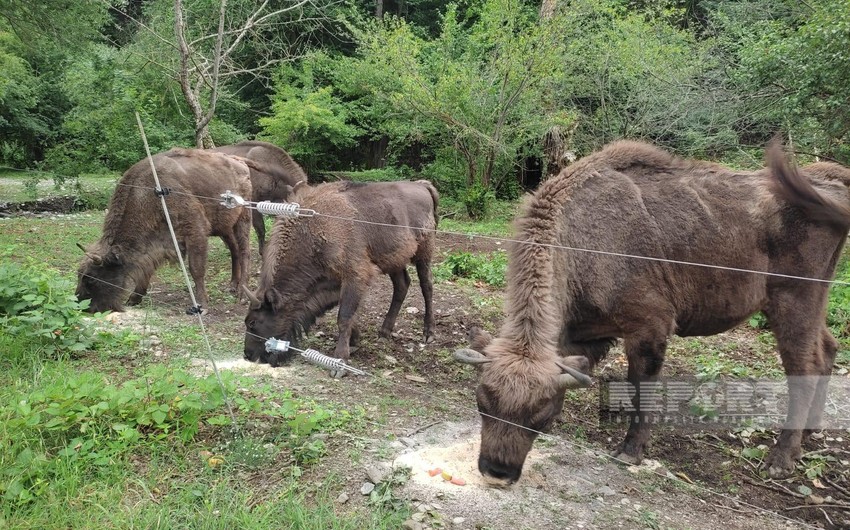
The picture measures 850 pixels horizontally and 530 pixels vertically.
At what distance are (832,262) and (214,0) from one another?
17544mm

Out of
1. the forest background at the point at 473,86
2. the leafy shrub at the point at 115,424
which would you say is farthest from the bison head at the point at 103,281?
the forest background at the point at 473,86

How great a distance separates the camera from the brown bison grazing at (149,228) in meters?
7.59

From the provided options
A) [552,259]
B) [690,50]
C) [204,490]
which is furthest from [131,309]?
[690,50]

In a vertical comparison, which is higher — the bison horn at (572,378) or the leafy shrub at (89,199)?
the bison horn at (572,378)

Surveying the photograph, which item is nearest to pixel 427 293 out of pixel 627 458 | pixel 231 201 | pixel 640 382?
pixel 231 201

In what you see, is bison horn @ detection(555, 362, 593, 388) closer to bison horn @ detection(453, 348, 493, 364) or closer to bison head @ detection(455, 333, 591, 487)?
bison head @ detection(455, 333, 591, 487)

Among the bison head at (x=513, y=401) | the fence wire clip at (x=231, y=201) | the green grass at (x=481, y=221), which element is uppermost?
the fence wire clip at (x=231, y=201)

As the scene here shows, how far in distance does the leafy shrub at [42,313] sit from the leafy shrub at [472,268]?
220 inches

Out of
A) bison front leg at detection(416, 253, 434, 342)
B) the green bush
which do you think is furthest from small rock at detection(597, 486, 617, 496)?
the green bush

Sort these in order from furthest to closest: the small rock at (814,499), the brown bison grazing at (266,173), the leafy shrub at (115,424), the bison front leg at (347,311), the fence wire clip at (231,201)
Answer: the brown bison grazing at (266,173) < the bison front leg at (347,311) < the fence wire clip at (231,201) < the small rock at (814,499) < the leafy shrub at (115,424)

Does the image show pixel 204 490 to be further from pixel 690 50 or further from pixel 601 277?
pixel 690 50

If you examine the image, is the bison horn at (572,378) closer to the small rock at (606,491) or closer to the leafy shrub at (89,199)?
the small rock at (606,491)

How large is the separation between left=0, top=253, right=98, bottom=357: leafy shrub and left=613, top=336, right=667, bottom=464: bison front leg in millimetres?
4931

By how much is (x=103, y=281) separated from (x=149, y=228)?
0.90 metres
